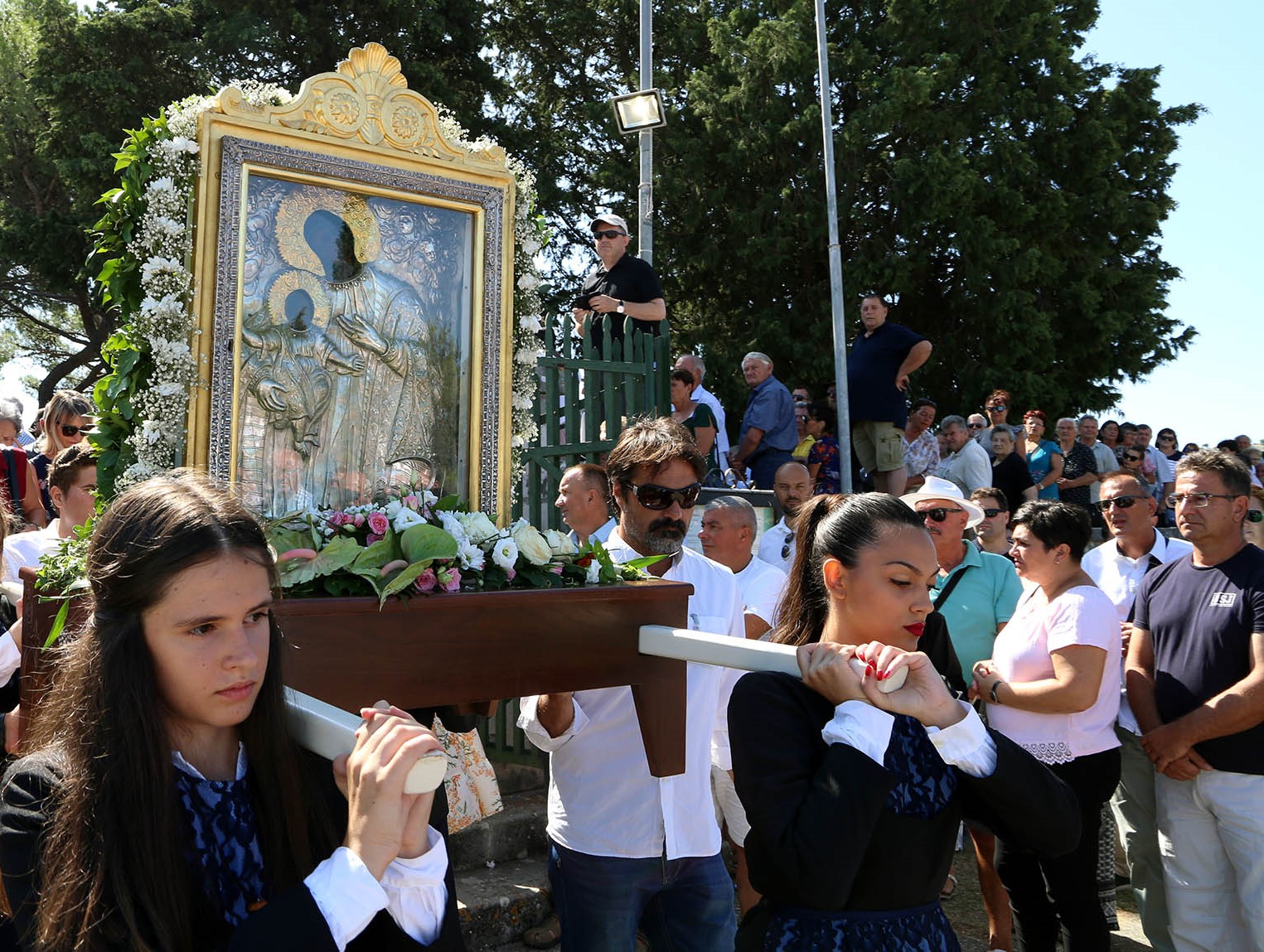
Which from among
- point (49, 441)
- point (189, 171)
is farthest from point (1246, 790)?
point (49, 441)

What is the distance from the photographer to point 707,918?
114 inches

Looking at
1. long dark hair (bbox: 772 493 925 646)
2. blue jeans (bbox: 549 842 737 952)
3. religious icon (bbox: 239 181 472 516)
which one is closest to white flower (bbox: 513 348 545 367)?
religious icon (bbox: 239 181 472 516)

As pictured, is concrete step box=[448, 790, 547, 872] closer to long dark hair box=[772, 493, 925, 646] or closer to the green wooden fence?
the green wooden fence

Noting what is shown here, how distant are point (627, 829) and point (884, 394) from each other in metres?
7.01

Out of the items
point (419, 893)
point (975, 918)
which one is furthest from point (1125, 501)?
point (419, 893)

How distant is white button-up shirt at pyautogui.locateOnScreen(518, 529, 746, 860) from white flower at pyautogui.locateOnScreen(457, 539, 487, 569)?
49 centimetres

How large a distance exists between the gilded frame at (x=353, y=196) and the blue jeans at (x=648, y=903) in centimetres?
133

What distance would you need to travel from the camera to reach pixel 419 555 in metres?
2.60

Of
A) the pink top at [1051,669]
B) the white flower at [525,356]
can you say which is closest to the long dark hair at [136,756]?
the white flower at [525,356]

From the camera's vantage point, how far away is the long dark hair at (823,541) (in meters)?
2.33

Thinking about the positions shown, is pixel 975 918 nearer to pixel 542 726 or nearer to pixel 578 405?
pixel 578 405

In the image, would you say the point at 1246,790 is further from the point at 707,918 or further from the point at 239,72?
the point at 239,72

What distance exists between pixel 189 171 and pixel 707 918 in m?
2.54

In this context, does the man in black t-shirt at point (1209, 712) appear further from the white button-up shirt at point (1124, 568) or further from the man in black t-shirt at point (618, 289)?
the man in black t-shirt at point (618, 289)
